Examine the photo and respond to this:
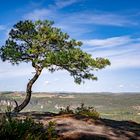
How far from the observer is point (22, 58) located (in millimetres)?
35750

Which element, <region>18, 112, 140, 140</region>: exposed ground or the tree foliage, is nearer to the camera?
<region>18, 112, 140, 140</region>: exposed ground

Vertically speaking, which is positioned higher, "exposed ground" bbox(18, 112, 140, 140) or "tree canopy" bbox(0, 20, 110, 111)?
"tree canopy" bbox(0, 20, 110, 111)

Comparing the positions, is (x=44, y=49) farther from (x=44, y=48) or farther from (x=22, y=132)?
(x=22, y=132)

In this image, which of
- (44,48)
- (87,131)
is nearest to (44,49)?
(44,48)

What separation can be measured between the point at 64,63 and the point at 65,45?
11.0 feet

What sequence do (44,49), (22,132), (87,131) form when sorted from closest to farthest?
(22,132)
(87,131)
(44,49)

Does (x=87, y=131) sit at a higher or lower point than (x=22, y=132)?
lower

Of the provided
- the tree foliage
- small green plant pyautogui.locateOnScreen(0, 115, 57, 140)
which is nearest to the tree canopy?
the tree foliage

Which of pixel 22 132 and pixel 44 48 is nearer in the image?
pixel 22 132

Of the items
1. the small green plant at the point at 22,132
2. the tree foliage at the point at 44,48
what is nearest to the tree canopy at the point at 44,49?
the tree foliage at the point at 44,48

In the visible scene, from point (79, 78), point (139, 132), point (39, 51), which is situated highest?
point (39, 51)

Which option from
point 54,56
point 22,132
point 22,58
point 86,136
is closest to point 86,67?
point 54,56

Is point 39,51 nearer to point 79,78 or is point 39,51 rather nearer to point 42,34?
point 42,34

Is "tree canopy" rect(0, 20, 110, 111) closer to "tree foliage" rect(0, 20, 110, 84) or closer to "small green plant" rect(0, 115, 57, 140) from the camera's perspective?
"tree foliage" rect(0, 20, 110, 84)
